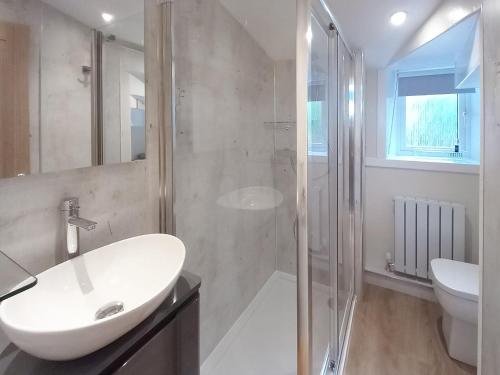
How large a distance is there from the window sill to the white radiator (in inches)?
10.2

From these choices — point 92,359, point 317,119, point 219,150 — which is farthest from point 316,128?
point 92,359

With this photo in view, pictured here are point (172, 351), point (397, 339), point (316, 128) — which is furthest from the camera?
point (397, 339)

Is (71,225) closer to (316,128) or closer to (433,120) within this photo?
(316,128)

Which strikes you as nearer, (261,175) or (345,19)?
(345,19)

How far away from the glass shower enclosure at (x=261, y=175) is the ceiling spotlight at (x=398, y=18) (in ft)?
1.14

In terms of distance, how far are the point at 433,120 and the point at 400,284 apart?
57.6 inches

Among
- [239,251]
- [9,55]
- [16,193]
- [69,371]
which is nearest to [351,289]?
[239,251]

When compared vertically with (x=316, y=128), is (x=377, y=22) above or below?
above

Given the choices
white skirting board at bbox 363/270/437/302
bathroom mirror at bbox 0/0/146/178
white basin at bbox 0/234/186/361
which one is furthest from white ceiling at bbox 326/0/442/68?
white skirting board at bbox 363/270/437/302

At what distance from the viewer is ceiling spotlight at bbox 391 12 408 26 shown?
1.52 m

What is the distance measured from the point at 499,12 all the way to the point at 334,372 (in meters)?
1.70

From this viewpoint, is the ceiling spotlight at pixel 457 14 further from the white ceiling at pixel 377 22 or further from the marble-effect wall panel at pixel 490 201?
the marble-effect wall panel at pixel 490 201

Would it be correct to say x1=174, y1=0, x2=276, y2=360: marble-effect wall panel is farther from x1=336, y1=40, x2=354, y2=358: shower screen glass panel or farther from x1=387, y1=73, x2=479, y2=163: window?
x1=387, y1=73, x2=479, y2=163: window

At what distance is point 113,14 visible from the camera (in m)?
0.98
